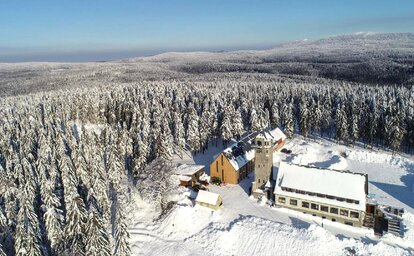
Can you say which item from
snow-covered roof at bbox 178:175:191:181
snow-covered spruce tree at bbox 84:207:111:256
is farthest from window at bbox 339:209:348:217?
snow-covered spruce tree at bbox 84:207:111:256

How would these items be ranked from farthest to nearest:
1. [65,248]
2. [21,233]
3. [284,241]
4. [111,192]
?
[111,192] → [284,241] → [65,248] → [21,233]

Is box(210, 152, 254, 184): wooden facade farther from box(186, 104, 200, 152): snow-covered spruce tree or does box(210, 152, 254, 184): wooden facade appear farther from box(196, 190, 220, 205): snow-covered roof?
box(186, 104, 200, 152): snow-covered spruce tree

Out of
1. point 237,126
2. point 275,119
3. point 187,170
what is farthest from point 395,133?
point 187,170

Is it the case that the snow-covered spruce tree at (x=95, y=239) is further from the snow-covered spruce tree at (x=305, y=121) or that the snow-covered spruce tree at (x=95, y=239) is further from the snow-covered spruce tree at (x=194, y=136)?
the snow-covered spruce tree at (x=305, y=121)

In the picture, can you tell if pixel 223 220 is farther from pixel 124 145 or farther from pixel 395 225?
pixel 124 145

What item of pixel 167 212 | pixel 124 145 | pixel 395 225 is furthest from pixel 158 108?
pixel 395 225

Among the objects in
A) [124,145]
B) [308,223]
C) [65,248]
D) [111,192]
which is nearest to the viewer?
[65,248]
